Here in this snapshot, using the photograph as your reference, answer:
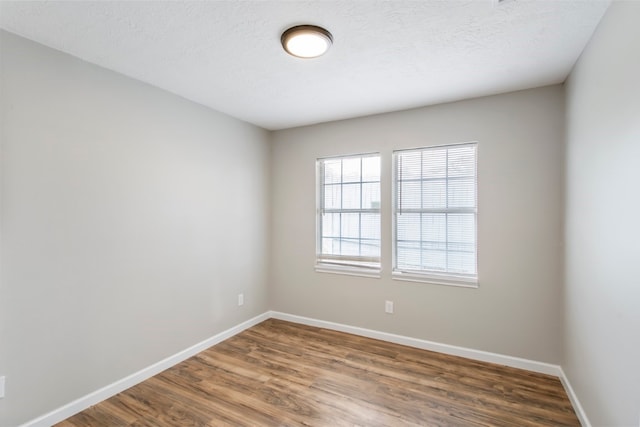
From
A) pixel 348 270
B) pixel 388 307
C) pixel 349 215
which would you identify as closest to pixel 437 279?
pixel 388 307

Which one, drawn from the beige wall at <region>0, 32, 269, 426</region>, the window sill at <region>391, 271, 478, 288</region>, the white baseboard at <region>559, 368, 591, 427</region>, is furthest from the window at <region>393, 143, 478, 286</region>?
the beige wall at <region>0, 32, 269, 426</region>

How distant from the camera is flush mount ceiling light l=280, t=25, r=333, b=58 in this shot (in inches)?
74.3

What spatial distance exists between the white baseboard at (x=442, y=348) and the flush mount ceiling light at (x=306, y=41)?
292 cm

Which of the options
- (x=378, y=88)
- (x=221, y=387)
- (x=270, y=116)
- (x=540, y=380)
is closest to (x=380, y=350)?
(x=540, y=380)

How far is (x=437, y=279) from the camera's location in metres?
3.19

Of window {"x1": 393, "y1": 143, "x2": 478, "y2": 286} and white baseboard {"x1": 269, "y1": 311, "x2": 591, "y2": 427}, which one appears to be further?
window {"x1": 393, "y1": 143, "x2": 478, "y2": 286}

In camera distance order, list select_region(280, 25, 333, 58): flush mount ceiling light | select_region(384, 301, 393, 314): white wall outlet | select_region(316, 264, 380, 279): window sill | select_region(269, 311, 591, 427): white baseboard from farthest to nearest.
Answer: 1. select_region(316, 264, 380, 279): window sill
2. select_region(384, 301, 393, 314): white wall outlet
3. select_region(269, 311, 591, 427): white baseboard
4. select_region(280, 25, 333, 58): flush mount ceiling light

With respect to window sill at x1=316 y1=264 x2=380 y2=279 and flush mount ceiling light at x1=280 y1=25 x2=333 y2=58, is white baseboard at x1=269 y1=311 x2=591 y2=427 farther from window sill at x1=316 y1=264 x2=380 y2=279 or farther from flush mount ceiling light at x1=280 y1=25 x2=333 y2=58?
flush mount ceiling light at x1=280 y1=25 x2=333 y2=58

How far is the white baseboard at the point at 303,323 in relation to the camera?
213 cm

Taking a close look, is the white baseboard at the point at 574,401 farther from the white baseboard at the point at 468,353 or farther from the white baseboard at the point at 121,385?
the white baseboard at the point at 121,385

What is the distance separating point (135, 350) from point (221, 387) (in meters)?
0.81

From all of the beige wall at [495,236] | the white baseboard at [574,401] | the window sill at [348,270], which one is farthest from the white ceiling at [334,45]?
the white baseboard at [574,401]

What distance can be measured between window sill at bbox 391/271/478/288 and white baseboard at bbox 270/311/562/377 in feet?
2.07

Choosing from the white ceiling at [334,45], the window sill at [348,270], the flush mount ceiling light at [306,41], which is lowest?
the window sill at [348,270]
